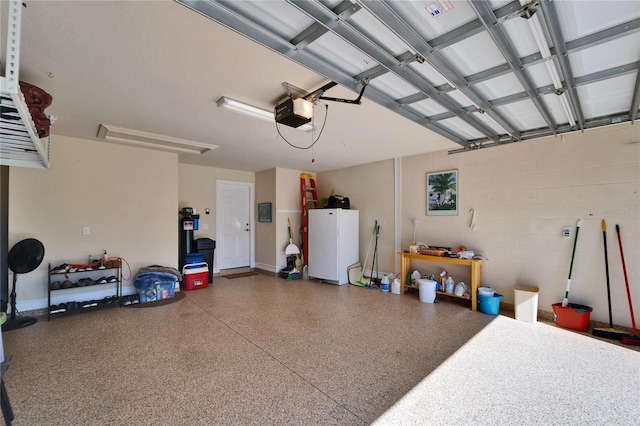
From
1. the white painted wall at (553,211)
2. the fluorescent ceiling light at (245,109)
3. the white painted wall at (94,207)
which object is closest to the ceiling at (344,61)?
the fluorescent ceiling light at (245,109)

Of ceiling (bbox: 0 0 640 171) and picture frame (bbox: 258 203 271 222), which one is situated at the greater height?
ceiling (bbox: 0 0 640 171)

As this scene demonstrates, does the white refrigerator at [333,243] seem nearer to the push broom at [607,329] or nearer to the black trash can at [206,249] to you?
the black trash can at [206,249]

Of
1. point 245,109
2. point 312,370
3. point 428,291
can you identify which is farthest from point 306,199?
point 312,370

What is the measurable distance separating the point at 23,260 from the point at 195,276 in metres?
2.30

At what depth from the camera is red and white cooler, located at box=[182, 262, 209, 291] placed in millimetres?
5211

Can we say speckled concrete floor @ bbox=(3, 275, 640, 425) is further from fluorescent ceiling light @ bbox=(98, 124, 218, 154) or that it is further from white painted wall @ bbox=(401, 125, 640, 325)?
fluorescent ceiling light @ bbox=(98, 124, 218, 154)

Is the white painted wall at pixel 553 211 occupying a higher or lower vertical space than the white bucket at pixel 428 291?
higher

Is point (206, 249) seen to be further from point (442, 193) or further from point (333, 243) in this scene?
point (442, 193)

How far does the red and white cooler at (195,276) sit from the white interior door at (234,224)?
126 centimetres

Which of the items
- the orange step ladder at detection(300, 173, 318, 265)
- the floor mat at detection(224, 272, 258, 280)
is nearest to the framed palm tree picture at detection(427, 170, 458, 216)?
the orange step ladder at detection(300, 173, 318, 265)

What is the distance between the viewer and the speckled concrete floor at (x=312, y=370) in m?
1.96

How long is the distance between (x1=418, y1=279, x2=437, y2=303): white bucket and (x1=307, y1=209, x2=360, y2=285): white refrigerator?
5.39 ft

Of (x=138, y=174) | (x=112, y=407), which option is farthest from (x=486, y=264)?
(x=138, y=174)

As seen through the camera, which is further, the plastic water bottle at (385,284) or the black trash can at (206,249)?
the black trash can at (206,249)
